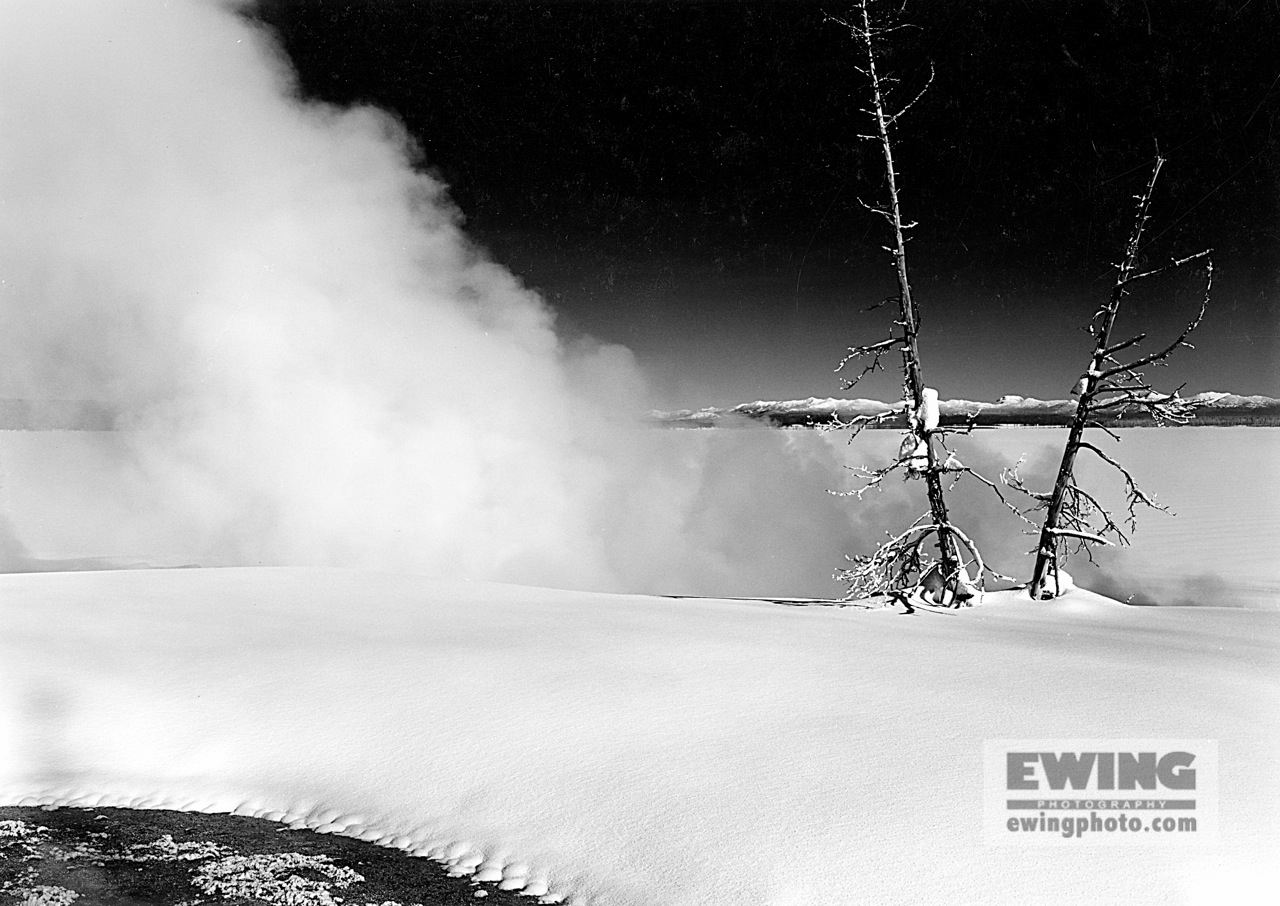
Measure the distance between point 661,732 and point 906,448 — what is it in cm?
356

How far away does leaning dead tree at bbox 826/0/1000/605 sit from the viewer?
545cm

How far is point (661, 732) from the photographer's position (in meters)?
2.59

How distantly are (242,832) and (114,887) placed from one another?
0.33 metres

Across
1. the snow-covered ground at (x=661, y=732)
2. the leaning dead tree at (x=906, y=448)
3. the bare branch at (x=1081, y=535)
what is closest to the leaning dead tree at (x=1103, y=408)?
the bare branch at (x=1081, y=535)

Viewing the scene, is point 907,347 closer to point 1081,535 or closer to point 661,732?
point 1081,535

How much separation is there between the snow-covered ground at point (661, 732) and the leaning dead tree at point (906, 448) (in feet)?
3.86

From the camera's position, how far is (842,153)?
6824 millimetres

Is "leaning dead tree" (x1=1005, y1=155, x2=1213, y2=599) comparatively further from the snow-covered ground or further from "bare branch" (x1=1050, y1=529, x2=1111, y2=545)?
the snow-covered ground

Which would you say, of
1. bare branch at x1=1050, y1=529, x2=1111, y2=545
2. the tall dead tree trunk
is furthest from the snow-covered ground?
the tall dead tree trunk

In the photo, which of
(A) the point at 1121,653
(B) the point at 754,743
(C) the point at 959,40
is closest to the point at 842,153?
(C) the point at 959,40

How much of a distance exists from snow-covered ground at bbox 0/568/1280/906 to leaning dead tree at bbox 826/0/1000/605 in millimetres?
1178

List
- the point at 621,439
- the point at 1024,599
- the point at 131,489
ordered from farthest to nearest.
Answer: the point at 621,439
the point at 131,489
the point at 1024,599

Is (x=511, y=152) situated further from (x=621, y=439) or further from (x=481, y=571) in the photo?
(x=621, y=439)

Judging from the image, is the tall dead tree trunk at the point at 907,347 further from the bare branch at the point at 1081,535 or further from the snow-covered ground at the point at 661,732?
the snow-covered ground at the point at 661,732
